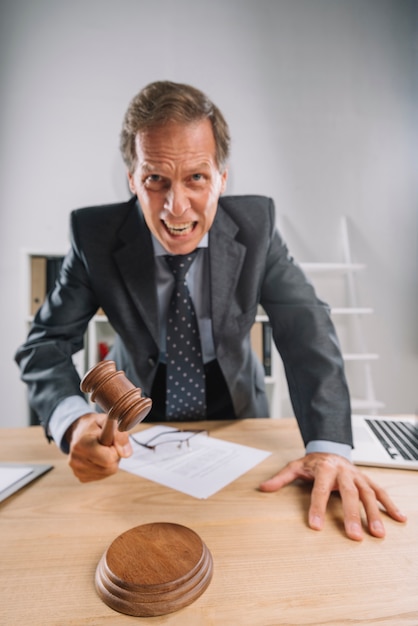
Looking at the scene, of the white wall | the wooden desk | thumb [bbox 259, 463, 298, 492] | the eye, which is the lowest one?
the wooden desk

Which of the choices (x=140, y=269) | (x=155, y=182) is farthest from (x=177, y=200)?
(x=140, y=269)

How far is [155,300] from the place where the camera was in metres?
1.37

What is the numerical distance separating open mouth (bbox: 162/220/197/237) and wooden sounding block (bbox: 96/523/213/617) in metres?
0.86

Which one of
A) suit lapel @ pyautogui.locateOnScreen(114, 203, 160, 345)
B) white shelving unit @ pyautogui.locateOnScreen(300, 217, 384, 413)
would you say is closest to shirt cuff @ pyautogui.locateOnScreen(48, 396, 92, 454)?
suit lapel @ pyautogui.locateOnScreen(114, 203, 160, 345)

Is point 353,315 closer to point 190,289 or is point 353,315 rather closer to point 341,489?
Answer: point 190,289

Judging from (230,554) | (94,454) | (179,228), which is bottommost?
(230,554)

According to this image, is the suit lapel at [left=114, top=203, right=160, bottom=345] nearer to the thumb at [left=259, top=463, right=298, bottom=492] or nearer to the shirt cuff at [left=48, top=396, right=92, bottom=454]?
the shirt cuff at [left=48, top=396, right=92, bottom=454]

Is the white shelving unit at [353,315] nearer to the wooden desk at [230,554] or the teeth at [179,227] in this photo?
the teeth at [179,227]

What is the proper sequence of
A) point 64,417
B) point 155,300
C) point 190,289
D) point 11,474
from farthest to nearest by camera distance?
point 190,289, point 155,300, point 64,417, point 11,474

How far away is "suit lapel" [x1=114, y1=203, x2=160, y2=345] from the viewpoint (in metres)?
1.36

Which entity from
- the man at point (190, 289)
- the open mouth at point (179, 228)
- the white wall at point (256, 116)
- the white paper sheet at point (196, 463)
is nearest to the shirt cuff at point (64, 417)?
the man at point (190, 289)

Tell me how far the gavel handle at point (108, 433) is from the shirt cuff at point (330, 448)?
1.63 ft

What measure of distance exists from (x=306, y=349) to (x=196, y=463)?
478 mm

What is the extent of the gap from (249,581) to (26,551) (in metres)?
0.37
